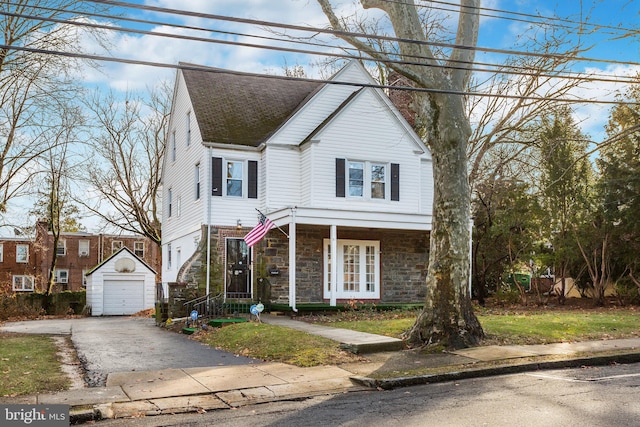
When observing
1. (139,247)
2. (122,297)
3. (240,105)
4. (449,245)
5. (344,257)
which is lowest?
(122,297)

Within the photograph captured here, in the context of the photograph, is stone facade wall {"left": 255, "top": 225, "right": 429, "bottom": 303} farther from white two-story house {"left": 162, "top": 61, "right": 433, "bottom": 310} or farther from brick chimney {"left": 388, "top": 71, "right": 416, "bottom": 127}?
brick chimney {"left": 388, "top": 71, "right": 416, "bottom": 127}

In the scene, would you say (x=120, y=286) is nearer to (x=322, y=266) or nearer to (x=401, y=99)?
(x=322, y=266)

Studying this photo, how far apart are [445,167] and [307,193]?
10.3m

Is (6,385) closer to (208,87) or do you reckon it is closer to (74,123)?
(208,87)

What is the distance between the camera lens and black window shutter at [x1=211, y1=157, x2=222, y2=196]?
22719 mm

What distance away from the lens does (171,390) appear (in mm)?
8750

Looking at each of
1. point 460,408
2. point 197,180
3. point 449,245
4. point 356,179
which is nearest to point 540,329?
point 449,245

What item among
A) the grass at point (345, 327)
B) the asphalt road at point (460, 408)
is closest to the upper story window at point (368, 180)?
the grass at point (345, 327)

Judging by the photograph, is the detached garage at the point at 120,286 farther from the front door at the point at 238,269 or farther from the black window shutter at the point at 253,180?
the black window shutter at the point at 253,180

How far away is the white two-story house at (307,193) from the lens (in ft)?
74.3

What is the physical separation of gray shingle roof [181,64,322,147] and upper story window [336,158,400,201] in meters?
3.27

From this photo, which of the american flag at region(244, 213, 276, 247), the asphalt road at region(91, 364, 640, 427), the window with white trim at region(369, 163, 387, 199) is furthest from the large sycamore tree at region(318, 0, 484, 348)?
the window with white trim at region(369, 163, 387, 199)

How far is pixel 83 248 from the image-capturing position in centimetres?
5069

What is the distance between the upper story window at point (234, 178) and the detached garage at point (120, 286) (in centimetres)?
1329
